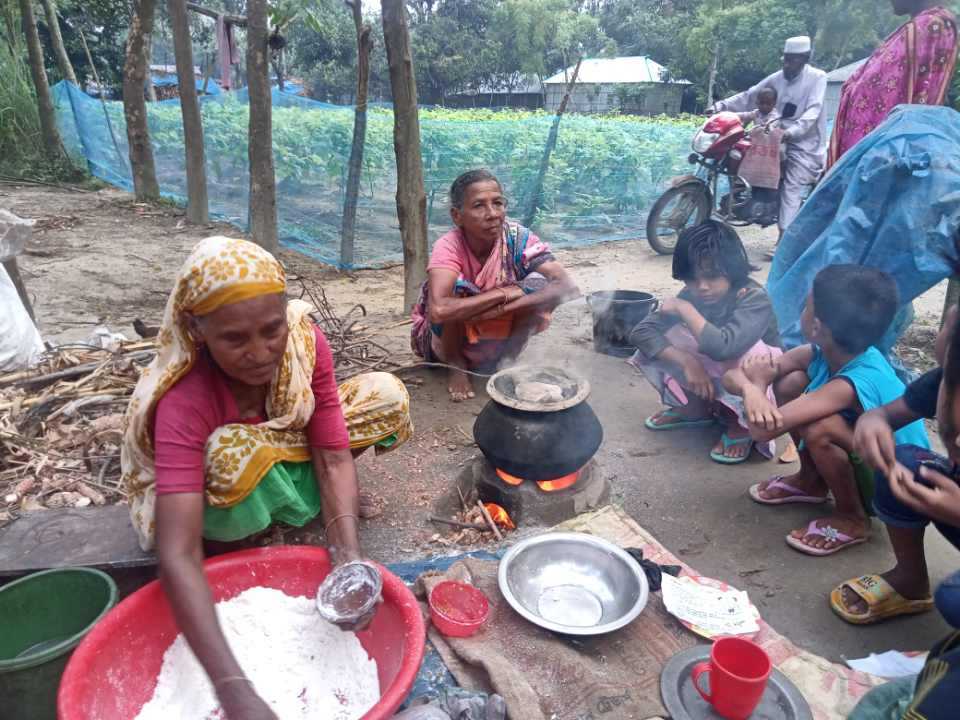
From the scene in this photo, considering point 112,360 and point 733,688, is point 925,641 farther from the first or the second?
point 112,360

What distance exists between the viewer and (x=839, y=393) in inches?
88.2

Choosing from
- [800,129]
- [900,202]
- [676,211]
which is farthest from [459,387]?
[800,129]

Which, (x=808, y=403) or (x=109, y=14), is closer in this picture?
(x=808, y=403)

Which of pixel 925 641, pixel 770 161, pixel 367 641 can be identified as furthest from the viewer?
pixel 770 161

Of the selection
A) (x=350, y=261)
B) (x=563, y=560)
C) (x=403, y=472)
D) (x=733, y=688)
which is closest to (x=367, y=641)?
(x=563, y=560)

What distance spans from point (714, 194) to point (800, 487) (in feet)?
16.6

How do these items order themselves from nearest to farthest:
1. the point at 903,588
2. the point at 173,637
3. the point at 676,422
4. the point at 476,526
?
the point at 173,637 → the point at 903,588 → the point at 476,526 → the point at 676,422

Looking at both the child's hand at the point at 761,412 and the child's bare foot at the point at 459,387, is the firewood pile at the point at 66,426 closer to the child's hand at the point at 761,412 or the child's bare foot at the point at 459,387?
the child's bare foot at the point at 459,387

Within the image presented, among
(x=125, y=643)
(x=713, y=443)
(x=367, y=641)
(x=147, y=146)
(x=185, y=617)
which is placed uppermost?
(x=147, y=146)

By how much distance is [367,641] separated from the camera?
1648 mm

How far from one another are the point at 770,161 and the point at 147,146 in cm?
903

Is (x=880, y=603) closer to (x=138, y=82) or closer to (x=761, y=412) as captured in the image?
(x=761, y=412)

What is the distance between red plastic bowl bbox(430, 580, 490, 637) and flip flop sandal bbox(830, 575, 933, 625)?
129 centimetres

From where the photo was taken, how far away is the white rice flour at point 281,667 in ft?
5.02
